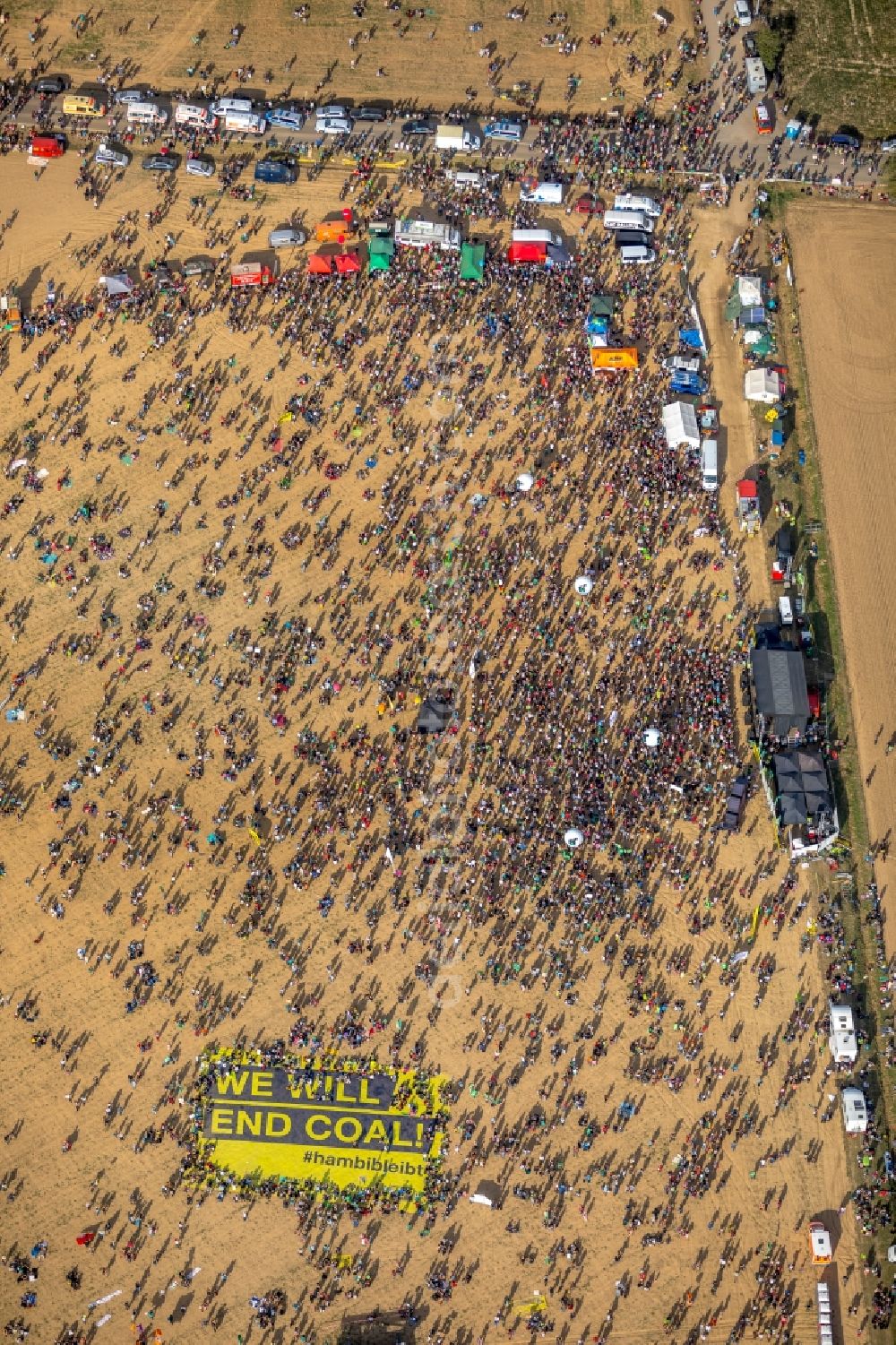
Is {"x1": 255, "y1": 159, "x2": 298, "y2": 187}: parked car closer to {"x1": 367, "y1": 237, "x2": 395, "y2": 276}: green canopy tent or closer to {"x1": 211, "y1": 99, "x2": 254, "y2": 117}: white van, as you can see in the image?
{"x1": 211, "y1": 99, "x2": 254, "y2": 117}: white van

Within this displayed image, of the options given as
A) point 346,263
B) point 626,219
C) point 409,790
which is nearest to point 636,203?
point 626,219

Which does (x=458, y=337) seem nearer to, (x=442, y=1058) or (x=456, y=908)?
(x=456, y=908)

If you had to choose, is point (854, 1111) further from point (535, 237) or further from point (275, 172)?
point (275, 172)

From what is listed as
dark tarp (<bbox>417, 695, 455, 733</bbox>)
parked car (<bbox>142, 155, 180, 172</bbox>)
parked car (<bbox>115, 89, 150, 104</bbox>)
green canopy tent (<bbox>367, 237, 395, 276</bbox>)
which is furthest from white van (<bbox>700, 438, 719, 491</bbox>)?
parked car (<bbox>115, 89, 150, 104</bbox>)

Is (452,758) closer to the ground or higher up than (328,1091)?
higher up

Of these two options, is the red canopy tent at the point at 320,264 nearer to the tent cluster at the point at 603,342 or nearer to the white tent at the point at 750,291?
the tent cluster at the point at 603,342

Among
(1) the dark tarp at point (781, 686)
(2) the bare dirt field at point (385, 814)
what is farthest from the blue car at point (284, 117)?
(1) the dark tarp at point (781, 686)

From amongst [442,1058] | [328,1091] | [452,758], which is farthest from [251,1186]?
[452,758]

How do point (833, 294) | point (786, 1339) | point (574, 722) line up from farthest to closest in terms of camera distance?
point (833, 294) → point (574, 722) → point (786, 1339)
